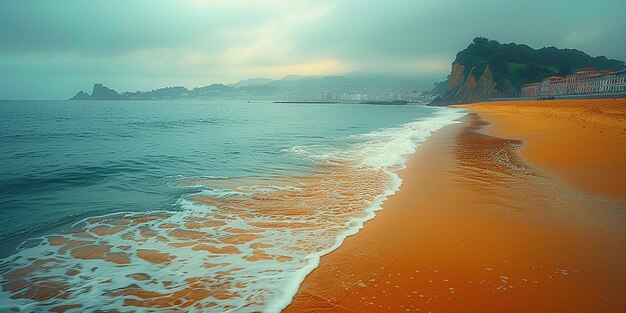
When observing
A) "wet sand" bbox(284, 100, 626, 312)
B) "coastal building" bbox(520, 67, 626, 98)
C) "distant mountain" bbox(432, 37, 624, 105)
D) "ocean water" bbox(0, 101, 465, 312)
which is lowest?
"ocean water" bbox(0, 101, 465, 312)

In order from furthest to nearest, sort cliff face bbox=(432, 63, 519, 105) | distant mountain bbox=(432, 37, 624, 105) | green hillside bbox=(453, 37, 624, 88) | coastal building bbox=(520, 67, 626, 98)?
green hillside bbox=(453, 37, 624, 88), distant mountain bbox=(432, 37, 624, 105), cliff face bbox=(432, 63, 519, 105), coastal building bbox=(520, 67, 626, 98)

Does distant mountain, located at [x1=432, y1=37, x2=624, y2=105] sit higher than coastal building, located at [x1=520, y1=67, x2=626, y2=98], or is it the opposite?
distant mountain, located at [x1=432, y1=37, x2=624, y2=105]

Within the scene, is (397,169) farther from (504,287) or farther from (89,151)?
(89,151)

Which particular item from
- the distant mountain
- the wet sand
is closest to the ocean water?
the wet sand

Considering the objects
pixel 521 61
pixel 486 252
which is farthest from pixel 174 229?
pixel 521 61

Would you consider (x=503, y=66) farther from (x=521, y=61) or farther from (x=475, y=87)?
(x=521, y=61)

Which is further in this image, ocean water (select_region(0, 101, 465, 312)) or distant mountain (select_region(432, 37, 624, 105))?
distant mountain (select_region(432, 37, 624, 105))

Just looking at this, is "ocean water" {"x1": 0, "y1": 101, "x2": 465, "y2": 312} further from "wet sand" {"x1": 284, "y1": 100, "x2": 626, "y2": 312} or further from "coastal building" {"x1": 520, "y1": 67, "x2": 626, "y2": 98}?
"coastal building" {"x1": 520, "y1": 67, "x2": 626, "y2": 98}
